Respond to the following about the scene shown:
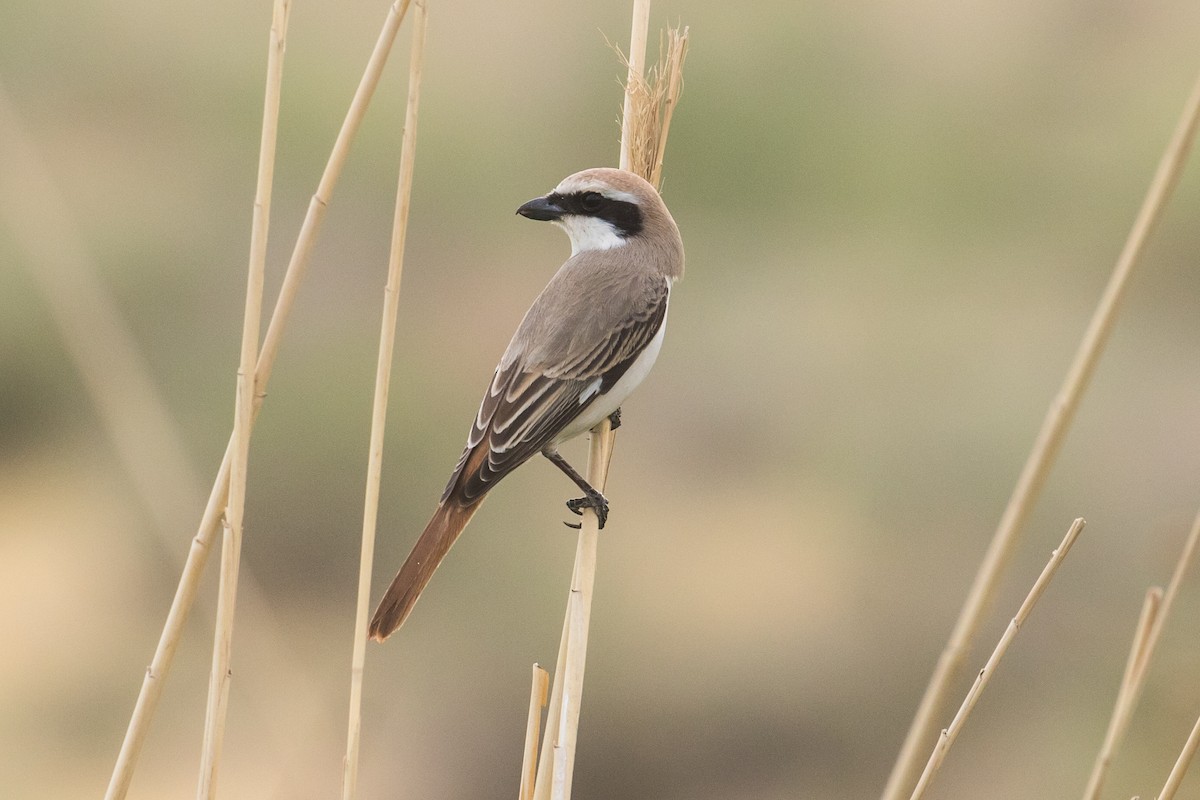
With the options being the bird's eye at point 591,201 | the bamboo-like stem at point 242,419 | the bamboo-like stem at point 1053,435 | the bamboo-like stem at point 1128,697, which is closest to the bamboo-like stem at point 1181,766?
the bamboo-like stem at point 1128,697

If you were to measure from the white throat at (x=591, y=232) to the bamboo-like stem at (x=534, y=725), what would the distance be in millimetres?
1483

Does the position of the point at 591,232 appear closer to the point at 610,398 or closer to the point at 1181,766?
the point at 610,398

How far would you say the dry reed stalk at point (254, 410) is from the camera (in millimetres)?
2043

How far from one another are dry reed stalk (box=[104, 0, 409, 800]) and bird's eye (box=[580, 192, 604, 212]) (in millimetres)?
1222

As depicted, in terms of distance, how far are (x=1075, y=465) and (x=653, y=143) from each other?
14.5 ft

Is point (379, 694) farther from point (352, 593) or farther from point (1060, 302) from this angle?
point (1060, 302)

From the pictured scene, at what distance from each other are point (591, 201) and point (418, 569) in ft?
3.58

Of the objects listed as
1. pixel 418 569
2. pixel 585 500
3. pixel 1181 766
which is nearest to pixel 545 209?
pixel 585 500

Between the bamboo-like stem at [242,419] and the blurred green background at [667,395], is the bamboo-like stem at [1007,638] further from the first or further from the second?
the blurred green background at [667,395]

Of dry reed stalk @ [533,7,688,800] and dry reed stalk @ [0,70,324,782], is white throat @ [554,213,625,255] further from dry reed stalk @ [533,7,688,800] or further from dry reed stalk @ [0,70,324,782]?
dry reed stalk @ [0,70,324,782]

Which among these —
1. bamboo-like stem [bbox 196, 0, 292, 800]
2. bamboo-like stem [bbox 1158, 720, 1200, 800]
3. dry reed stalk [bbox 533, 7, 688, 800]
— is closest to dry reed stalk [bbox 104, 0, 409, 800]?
bamboo-like stem [bbox 196, 0, 292, 800]

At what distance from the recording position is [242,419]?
6.79 ft

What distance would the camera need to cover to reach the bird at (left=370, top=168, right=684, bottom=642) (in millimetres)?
3166

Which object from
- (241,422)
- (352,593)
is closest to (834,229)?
(352,593)
